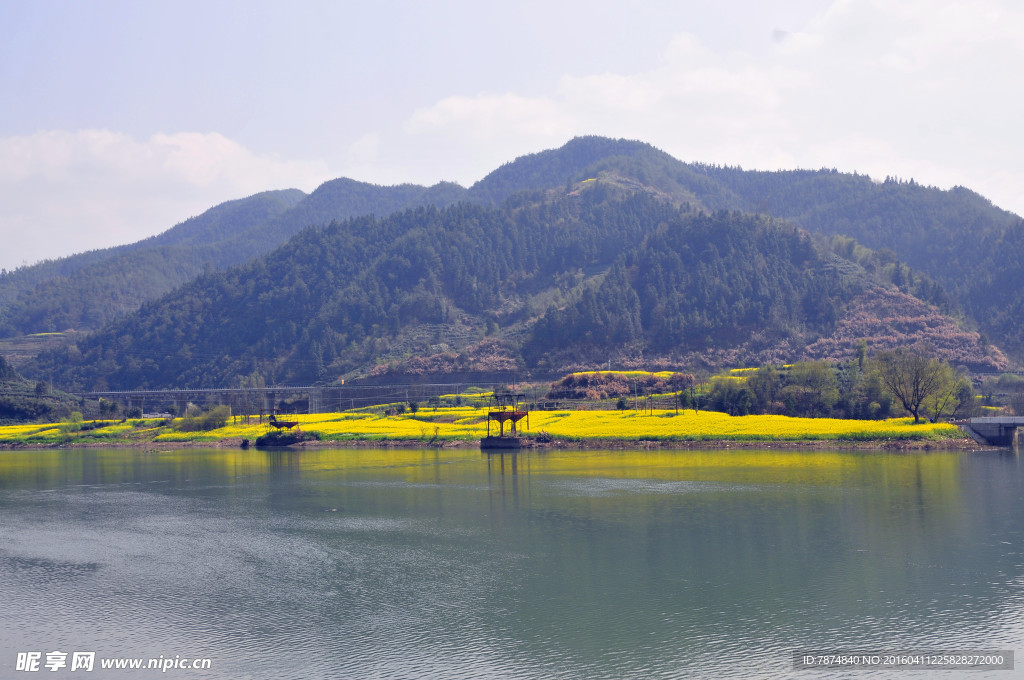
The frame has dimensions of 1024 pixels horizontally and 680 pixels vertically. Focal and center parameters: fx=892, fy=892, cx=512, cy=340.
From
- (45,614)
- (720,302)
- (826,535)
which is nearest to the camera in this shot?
(45,614)

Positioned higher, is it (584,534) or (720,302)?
(720,302)

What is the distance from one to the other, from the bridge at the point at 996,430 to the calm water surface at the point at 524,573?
23263 millimetres

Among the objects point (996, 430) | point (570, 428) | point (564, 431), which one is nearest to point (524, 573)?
point (564, 431)

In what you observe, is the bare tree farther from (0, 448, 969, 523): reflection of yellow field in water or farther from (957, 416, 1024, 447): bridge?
(0, 448, 969, 523): reflection of yellow field in water

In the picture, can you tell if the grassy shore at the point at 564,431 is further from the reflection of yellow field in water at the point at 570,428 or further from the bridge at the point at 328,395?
the bridge at the point at 328,395

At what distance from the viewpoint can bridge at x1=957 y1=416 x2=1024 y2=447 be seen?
3164 inches

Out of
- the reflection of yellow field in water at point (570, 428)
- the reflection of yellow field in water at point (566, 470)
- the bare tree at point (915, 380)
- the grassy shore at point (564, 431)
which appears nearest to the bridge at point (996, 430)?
the grassy shore at point (564, 431)

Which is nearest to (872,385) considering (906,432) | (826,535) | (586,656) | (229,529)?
(906,432)

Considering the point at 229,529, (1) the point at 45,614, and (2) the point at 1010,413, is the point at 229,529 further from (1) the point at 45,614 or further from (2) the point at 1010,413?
(2) the point at 1010,413

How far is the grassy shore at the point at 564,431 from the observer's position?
80.4m

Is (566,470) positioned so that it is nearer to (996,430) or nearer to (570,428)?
(570,428)

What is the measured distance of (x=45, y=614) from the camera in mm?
29891

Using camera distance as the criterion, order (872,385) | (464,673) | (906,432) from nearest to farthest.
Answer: (464,673) → (906,432) → (872,385)

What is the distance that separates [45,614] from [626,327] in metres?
152
